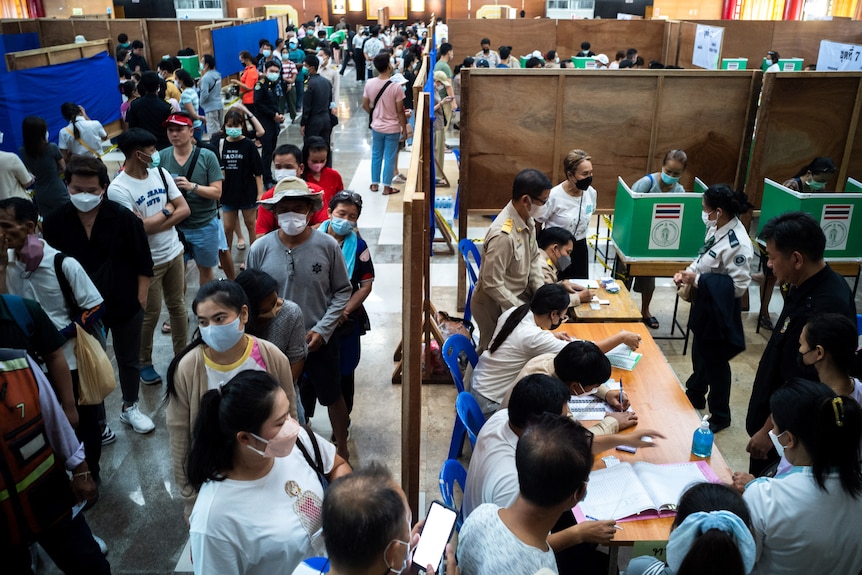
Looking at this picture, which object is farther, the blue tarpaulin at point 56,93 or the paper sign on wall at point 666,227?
the blue tarpaulin at point 56,93

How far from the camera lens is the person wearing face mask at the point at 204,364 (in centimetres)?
245

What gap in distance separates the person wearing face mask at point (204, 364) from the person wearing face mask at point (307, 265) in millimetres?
784

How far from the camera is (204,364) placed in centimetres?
247

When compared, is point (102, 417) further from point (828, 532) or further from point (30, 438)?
point (828, 532)

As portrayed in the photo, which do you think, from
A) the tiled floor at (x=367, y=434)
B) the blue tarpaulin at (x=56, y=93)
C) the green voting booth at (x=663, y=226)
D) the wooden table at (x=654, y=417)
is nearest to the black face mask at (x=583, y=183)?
the green voting booth at (x=663, y=226)

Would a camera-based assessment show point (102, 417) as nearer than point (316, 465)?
No

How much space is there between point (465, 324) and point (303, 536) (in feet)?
8.46

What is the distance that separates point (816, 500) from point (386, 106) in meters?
7.34

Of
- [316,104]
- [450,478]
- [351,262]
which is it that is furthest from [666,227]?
[316,104]

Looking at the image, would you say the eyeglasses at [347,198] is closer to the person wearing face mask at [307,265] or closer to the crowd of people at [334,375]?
the crowd of people at [334,375]

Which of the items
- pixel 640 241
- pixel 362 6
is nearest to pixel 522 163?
pixel 640 241

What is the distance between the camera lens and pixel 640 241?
5277 mm

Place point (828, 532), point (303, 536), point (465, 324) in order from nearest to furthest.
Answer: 1. point (303, 536)
2. point (828, 532)
3. point (465, 324)

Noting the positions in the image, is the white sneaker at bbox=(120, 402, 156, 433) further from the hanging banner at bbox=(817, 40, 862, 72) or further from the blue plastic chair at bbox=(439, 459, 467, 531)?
the hanging banner at bbox=(817, 40, 862, 72)
